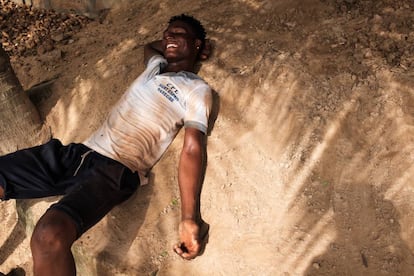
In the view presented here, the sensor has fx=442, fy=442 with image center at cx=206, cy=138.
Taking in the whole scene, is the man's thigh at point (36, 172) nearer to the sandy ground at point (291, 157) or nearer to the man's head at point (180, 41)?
the sandy ground at point (291, 157)

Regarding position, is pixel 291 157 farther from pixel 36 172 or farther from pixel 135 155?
pixel 36 172

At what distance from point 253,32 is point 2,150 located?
6.76 feet

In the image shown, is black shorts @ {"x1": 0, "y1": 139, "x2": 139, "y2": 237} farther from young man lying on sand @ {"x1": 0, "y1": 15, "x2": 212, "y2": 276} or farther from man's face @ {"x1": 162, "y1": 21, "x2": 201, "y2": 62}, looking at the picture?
man's face @ {"x1": 162, "y1": 21, "x2": 201, "y2": 62}

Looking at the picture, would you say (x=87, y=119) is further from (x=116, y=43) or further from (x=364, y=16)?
(x=364, y=16)

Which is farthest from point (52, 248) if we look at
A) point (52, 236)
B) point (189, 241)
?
point (189, 241)

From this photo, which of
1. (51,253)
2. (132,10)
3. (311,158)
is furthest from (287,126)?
(132,10)

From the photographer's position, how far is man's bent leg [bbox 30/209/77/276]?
2.20 meters

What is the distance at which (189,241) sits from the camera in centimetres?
246

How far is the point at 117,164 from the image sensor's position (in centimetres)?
262

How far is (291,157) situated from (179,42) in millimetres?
1061

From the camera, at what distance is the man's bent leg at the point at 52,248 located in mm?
2197

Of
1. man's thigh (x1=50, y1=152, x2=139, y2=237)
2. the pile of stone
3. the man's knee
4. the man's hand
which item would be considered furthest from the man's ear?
the pile of stone

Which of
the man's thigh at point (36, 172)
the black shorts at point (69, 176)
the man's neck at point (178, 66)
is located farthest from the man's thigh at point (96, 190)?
the man's neck at point (178, 66)

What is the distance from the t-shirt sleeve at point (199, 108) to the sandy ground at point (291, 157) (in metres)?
0.24
